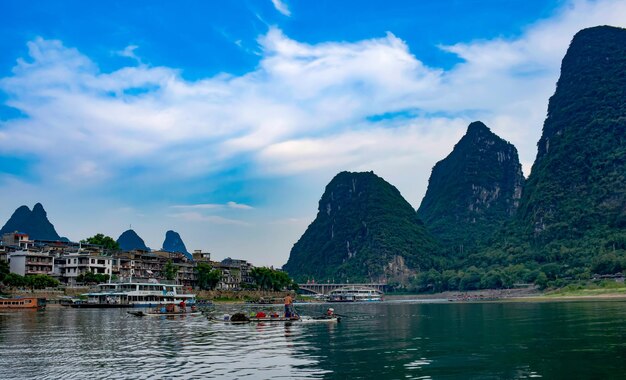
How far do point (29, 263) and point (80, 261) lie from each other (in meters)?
10.1

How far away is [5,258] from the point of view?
112 meters

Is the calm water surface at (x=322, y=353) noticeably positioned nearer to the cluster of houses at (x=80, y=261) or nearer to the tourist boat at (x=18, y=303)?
the tourist boat at (x=18, y=303)

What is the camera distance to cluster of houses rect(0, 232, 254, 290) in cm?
11331

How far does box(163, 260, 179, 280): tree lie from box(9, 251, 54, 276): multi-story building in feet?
86.2

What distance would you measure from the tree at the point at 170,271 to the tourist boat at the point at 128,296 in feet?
72.1

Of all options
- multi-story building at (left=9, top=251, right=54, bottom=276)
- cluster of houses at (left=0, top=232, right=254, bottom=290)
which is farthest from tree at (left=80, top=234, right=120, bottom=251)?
multi-story building at (left=9, top=251, right=54, bottom=276)

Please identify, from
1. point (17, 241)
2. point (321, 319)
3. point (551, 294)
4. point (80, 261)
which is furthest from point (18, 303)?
point (551, 294)

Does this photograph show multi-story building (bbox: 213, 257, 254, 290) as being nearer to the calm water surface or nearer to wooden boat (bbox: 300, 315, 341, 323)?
wooden boat (bbox: 300, 315, 341, 323)

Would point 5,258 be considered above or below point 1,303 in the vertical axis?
above

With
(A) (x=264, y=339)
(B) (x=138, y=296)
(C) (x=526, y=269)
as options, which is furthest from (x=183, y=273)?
(A) (x=264, y=339)

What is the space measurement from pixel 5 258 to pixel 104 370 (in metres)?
99.7

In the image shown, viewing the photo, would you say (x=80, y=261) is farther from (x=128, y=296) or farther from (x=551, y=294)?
(x=551, y=294)

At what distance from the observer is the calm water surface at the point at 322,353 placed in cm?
2473

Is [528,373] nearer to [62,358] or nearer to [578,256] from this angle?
[62,358]
